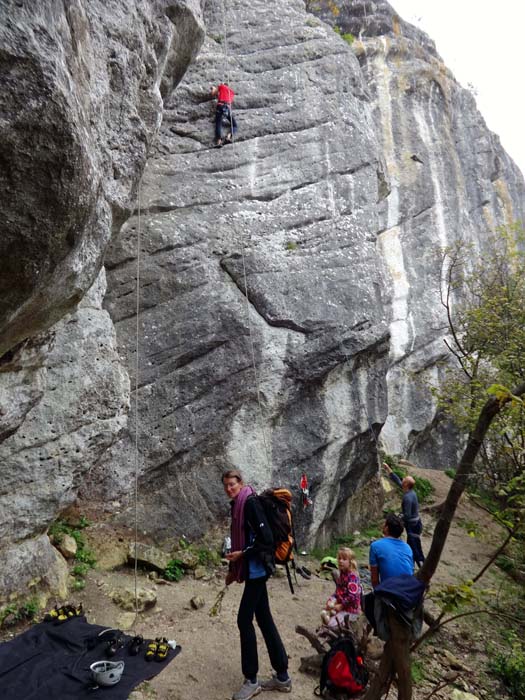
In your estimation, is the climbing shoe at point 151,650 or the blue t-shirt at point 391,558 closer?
the blue t-shirt at point 391,558

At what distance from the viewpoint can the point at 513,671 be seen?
6562 mm

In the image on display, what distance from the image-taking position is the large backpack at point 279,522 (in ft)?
16.4

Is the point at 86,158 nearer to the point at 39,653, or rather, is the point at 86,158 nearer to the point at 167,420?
the point at 39,653

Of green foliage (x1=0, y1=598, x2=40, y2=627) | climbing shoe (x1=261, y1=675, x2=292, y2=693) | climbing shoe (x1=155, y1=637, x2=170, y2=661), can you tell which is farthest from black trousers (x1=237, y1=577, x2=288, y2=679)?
green foliage (x1=0, y1=598, x2=40, y2=627)

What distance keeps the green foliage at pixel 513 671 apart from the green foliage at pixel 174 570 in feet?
15.3

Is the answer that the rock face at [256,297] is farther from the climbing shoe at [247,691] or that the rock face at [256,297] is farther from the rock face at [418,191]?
the rock face at [418,191]

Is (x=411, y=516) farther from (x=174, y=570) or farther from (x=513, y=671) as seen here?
(x=174, y=570)

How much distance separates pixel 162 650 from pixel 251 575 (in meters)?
1.46

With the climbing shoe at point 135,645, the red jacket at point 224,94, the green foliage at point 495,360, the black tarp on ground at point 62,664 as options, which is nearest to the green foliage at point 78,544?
the black tarp on ground at point 62,664

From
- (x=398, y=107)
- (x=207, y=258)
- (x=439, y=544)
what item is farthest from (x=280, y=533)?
(x=398, y=107)

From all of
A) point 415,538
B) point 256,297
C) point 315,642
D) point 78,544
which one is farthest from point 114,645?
point 256,297

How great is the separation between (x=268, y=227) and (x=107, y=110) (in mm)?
5712

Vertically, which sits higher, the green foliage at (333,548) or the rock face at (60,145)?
the rock face at (60,145)

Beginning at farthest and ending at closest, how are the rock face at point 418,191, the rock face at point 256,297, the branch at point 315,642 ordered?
1. the rock face at point 418,191
2. the rock face at point 256,297
3. the branch at point 315,642
